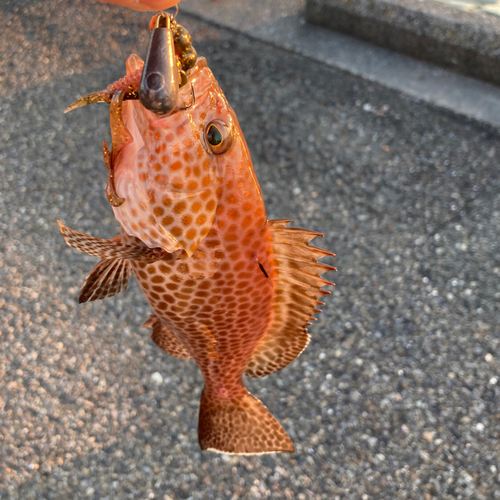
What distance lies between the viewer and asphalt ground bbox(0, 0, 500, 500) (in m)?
2.38

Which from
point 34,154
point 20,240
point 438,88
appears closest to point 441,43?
point 438,88

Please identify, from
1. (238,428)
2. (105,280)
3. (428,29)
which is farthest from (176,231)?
(428,29)

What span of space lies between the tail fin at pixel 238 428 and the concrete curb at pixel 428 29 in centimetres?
384

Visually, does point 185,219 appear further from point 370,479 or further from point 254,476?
point 370,479

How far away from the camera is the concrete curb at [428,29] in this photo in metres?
4.04

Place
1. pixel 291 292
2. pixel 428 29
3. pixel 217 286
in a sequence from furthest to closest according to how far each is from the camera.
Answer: pixel 428 29
pixel 291 292
pixel 217 286

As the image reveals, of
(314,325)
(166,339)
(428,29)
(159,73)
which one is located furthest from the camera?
(428,29)

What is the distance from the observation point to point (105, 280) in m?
1.38

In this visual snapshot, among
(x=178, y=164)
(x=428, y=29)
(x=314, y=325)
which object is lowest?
(x=314, y=325)

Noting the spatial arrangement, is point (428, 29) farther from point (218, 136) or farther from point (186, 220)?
point (186, 220)

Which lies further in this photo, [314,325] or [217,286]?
[314,325]

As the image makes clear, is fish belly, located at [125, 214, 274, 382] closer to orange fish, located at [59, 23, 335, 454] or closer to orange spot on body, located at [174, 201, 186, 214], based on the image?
orange fish, located at [59, 23, 335, 454]

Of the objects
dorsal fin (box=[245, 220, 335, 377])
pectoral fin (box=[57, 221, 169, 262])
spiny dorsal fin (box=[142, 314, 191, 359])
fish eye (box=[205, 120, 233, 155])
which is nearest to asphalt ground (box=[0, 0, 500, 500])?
spiny dorsal fin (box=[142, 314, 191, 359])

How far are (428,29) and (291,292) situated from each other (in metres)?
3.78
